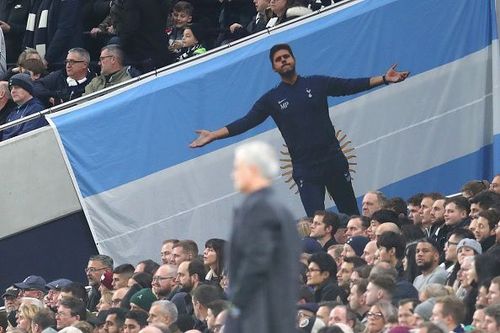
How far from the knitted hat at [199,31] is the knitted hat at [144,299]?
5.01 metres

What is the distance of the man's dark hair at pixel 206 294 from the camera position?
13.4m

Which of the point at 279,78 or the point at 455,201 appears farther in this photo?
the point at 279,78

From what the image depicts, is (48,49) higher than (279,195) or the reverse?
higher

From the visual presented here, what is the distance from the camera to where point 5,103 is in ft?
62.4

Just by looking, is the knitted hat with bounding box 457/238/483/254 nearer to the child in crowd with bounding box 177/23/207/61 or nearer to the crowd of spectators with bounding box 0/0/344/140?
the crowd of spectators with bounding box 0/0/344/140

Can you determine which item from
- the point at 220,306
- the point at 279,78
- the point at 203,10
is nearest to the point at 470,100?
the point at 279,78

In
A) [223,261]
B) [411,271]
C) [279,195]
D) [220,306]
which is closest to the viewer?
[220,306]

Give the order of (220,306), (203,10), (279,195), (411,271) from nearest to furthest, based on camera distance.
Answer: (220,306) → (411,271) → (279,195) → (203,10)

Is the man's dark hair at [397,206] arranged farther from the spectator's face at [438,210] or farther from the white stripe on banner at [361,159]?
the white stripe on banner at [361,159]

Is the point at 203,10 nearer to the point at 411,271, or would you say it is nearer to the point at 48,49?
the point at 48,49

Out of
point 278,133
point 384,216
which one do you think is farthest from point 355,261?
point 278,133

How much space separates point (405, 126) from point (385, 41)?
0.92m

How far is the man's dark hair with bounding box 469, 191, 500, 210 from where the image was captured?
14641mm

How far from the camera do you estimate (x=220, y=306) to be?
1270 cm
